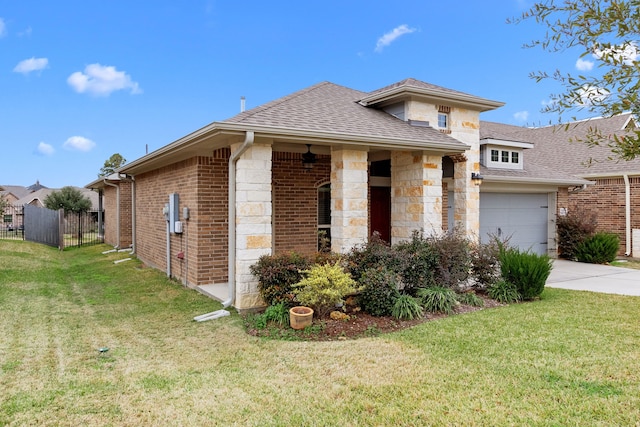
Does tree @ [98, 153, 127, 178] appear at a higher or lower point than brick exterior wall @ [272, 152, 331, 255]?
higher

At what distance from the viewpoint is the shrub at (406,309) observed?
21.1 feet

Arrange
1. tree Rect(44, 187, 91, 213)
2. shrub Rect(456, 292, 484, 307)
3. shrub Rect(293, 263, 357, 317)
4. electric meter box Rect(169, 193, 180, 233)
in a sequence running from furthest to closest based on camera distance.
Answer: tree Rect(44, 187, 91, 213) < electric meter box Rect(169, 193, 180, 233) < shrub Rect(456, 292, 484, 307) < shrub Rect(293, 263, 357, 317)

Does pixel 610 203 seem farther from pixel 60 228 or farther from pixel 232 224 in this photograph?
pixel 60 228

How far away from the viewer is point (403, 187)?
29.7ft

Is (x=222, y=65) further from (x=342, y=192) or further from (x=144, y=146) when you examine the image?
(x=342, y=192)

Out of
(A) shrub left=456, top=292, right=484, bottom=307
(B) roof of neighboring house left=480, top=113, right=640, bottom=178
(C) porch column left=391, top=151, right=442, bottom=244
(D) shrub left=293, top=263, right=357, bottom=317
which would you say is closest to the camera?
(D) shrub left=293, top=263, right=357, bottom=317

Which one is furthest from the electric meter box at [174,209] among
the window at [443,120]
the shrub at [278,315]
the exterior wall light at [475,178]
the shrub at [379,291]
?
the exterior wall light at [475,178]

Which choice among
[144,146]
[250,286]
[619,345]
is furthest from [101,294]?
[144,146]

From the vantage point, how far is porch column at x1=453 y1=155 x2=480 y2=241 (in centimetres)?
1055

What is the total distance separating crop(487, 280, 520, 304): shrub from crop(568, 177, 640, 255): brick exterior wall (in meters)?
8.43

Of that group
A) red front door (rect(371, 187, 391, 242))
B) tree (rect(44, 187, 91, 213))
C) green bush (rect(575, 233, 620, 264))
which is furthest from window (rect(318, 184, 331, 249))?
tree (rect(44, 187, 91, 213))

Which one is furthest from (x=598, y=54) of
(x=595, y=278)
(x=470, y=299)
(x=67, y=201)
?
(x=67, y=201)

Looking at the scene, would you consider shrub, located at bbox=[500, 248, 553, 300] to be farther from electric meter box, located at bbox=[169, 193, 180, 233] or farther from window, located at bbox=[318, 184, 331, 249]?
electric meter box, located at bbox=[169, 193, 180, 233]

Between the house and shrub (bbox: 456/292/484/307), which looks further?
shrub (bbox: 456/292/484/307)
